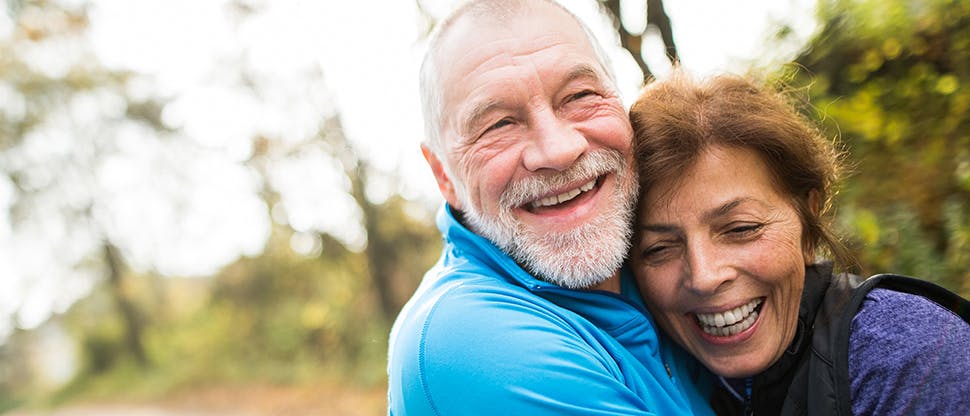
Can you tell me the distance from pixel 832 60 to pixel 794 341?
332cm

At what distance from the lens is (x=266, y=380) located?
1627cm

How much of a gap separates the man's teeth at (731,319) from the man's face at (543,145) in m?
0.32

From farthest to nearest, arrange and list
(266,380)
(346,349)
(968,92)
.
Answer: (266,380), (346,349), (968,92)

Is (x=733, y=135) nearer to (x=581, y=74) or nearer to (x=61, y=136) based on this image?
(x=581, y=74)

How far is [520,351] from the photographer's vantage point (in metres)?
1.67

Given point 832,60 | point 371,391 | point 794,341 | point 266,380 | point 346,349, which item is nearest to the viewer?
point 794,341

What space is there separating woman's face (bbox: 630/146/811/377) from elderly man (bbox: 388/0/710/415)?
15 centimetres

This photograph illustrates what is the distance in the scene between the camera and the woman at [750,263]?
6.02ft

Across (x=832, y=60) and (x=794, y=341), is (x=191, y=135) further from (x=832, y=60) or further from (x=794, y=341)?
(x=794, y=341)

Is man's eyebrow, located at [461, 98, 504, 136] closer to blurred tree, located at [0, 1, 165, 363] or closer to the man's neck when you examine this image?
the man's neck

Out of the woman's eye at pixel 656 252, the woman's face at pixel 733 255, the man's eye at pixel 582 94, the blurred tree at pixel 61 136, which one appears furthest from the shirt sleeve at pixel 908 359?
the blurred tree at pixel 61 136

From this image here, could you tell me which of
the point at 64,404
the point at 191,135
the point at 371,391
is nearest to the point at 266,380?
the point at 371,391

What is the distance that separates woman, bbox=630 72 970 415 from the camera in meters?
1.83

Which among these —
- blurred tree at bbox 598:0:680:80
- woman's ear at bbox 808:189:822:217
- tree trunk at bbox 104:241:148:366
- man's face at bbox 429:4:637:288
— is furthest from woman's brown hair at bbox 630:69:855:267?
tree trunk at bbox 104:241:148:366
